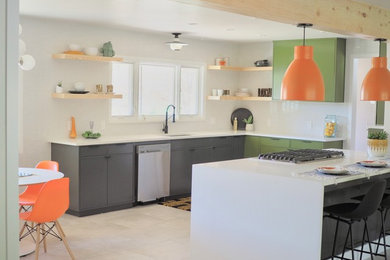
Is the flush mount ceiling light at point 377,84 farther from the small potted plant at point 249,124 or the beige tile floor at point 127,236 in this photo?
the small potted plant at point 249,124

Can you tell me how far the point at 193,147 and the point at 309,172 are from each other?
3.65 meters

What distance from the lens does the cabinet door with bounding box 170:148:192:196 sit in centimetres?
747

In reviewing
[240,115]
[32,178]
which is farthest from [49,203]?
[240,115]

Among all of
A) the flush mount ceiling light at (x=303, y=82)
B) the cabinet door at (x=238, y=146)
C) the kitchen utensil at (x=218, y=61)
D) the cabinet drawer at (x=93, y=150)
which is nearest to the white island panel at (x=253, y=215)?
the flush mount ceiling light at (x=303, y=82)

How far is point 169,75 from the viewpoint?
820cm

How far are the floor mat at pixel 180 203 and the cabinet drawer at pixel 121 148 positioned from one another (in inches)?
37.9

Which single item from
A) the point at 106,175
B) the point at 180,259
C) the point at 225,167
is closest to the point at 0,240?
the point at 225,167

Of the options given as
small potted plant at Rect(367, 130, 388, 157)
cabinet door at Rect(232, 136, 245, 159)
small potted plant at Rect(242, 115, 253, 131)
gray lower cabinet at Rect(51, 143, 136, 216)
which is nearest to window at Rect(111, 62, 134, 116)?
gray lower cabinet at Rect(51, 143, 136, 216)

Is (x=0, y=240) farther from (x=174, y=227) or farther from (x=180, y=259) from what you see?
(x=174, y=227)

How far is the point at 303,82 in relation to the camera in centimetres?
381

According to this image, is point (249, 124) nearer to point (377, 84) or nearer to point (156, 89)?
point (156, 89)

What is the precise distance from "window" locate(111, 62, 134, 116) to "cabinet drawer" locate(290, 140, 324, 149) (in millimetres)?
2508

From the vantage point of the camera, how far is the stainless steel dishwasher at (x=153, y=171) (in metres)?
7.00

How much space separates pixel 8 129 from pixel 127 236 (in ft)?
12.6
